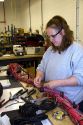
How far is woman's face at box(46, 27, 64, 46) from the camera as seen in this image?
1.61 metres

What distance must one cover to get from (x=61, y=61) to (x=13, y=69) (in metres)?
0.71

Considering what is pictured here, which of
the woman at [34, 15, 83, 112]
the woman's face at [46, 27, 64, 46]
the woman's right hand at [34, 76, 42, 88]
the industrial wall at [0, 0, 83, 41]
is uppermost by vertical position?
the industrial wall at [0, 0, 83, 41]

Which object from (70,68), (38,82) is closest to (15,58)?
(38,82)

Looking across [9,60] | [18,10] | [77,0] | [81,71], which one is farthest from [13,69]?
[18,10]

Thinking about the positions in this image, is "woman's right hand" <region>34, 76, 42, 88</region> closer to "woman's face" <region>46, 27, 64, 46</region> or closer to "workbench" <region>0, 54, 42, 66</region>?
"woman's face" <region>46, 27, 64, 46</region>

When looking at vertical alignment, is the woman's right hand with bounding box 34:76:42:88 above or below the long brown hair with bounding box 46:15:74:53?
below

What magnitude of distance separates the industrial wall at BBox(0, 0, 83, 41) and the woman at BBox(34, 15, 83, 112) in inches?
71.9

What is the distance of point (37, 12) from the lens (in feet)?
18.2

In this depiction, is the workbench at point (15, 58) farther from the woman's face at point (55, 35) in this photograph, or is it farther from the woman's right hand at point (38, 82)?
the woman's face at point (55, 35)

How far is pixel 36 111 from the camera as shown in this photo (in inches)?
48.2

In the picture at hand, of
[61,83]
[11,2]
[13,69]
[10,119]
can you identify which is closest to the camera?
[10,119]

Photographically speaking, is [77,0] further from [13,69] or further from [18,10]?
[18,10]

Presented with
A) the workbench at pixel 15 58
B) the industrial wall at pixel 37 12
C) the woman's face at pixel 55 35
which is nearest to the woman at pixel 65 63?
the woman's face at pixel 55 35

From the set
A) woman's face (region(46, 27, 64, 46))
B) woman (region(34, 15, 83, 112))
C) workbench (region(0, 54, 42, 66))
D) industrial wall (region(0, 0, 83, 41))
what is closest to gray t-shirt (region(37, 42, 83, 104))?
woman (region(34, 15, 83, 112))
